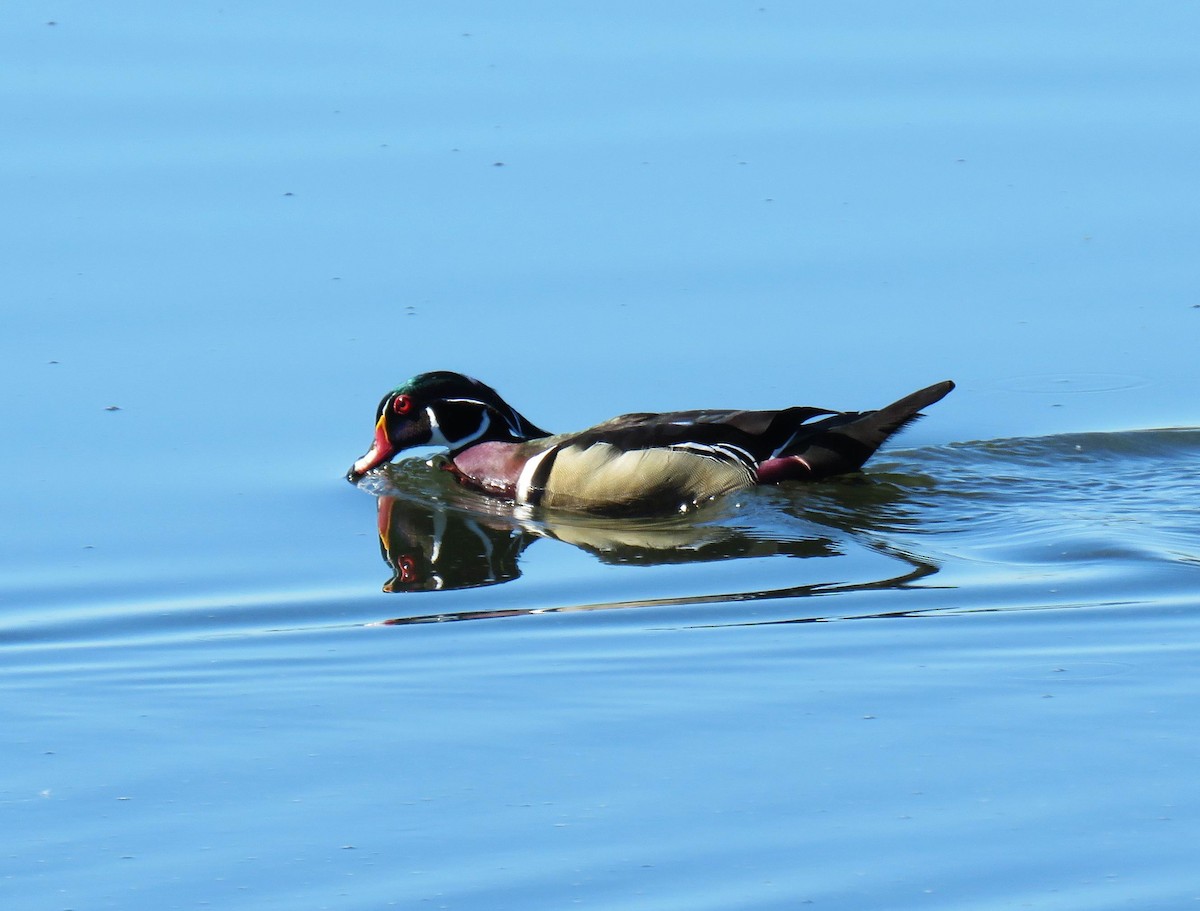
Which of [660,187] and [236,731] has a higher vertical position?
[660,187]

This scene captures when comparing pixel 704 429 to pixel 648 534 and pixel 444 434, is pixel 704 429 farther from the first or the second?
pixel 444 434

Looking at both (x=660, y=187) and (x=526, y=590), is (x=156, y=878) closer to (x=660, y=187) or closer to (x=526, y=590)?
(x=526, y=590)

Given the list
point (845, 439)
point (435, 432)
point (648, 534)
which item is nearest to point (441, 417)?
point (435, 432)

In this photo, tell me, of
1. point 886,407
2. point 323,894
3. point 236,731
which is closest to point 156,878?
point 323,894

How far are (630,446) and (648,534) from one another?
44cm

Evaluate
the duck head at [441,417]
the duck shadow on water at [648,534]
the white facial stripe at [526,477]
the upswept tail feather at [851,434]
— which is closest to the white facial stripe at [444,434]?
the duck head at [441,417]

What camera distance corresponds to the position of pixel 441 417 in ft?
33.3

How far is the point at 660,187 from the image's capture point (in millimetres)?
12586

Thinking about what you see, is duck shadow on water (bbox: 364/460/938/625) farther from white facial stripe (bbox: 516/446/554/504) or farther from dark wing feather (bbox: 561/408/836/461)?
dark wing feather (bbox: 561/408/836/461)

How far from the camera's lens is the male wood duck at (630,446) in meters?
9.39

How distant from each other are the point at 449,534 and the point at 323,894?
406 cm

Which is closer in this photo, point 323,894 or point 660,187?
point 323,894

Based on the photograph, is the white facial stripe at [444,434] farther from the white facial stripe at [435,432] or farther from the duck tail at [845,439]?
the duck tail at [845,439]

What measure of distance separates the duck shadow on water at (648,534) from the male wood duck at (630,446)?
11 centimetres
